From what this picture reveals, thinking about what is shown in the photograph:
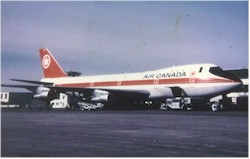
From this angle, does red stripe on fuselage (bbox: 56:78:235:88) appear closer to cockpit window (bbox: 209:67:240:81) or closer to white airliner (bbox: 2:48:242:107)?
white airliner (bbox: 2:48:242:107)

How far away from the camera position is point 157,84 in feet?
141

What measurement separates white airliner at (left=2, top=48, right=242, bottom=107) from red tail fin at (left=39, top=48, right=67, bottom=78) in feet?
18.9

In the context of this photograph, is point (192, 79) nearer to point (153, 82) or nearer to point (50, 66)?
point (153, 82)

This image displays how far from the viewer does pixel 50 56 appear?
6303cm

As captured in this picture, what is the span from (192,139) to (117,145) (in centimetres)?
288

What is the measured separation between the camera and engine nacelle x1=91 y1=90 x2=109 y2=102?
44.0m

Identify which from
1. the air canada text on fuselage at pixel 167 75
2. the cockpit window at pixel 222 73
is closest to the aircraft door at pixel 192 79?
the air canada text on fuselage at pixel 167 75

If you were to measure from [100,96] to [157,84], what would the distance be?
7036mm

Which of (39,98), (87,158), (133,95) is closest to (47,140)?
(87,158)

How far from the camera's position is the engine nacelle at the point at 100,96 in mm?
43969

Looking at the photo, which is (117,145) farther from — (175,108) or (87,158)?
(175,108)

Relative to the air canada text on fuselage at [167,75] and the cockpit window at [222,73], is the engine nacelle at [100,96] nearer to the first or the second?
the air canada text on fuselage at [167,75]

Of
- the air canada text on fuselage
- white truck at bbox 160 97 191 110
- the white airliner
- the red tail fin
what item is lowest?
white truck at bbox 160 97 191 110

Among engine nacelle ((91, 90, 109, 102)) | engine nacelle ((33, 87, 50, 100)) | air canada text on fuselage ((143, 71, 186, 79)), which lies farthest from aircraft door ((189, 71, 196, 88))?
engine nacelle ((33, 87, 50, 100))
